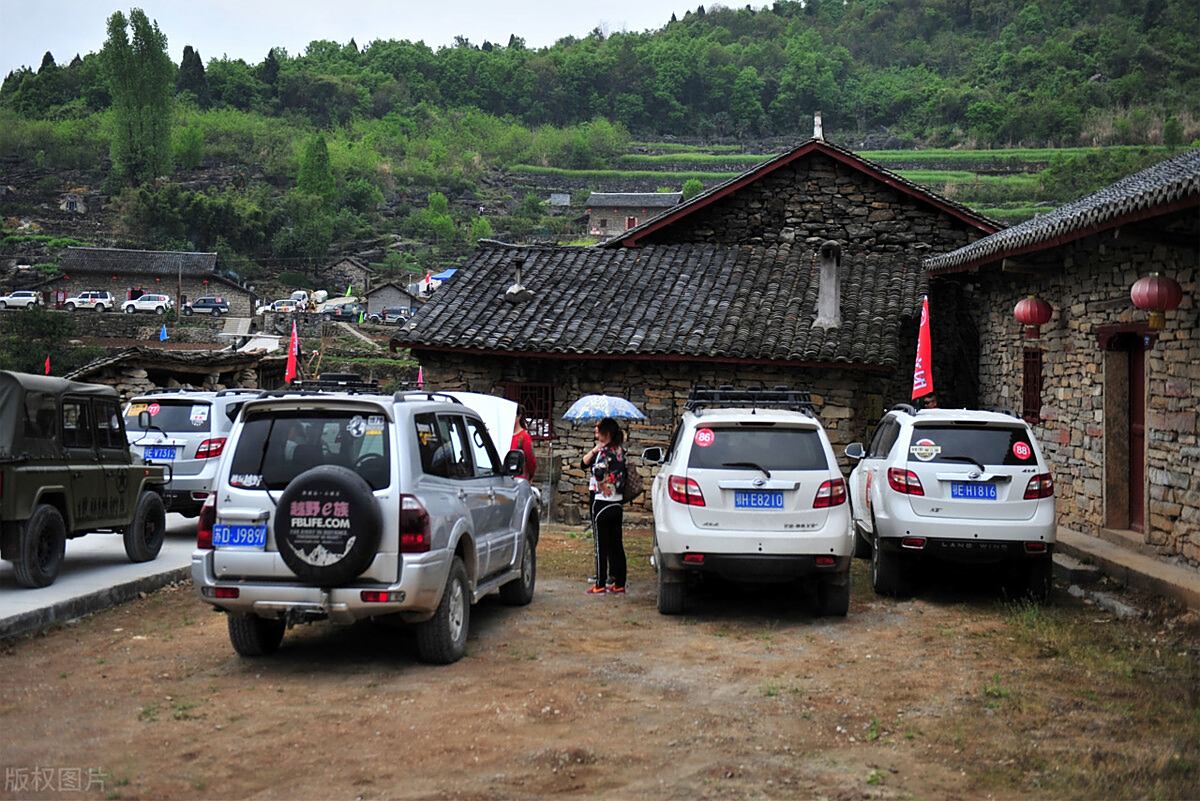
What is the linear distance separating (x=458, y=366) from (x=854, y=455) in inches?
393

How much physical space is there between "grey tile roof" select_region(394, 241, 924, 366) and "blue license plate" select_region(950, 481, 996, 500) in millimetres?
Answer: 7893

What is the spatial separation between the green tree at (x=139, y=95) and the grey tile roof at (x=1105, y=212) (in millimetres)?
92786

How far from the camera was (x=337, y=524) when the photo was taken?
7.00 meters

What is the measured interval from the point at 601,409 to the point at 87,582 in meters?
8.60

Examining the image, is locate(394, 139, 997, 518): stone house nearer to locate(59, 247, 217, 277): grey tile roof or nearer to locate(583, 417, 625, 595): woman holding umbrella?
locate(583, 417, 625, 595): woman holding umbrella

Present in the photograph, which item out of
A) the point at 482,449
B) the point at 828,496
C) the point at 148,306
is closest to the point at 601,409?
the point at 482,449

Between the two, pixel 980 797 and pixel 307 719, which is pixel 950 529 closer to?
pixel 980 797

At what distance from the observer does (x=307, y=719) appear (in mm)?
6312

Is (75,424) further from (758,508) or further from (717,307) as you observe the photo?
(717,307)

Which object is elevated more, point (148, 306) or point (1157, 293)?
point (148, 306)

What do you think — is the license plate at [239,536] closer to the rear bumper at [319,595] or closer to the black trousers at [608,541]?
the rear bumper at [319,595]

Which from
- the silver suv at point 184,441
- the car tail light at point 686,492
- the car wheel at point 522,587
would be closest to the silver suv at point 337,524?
the car wheel at point 522,587

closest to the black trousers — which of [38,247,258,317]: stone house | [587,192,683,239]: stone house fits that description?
[38,247,258,317]: stone house

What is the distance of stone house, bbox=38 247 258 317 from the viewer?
241 feet
